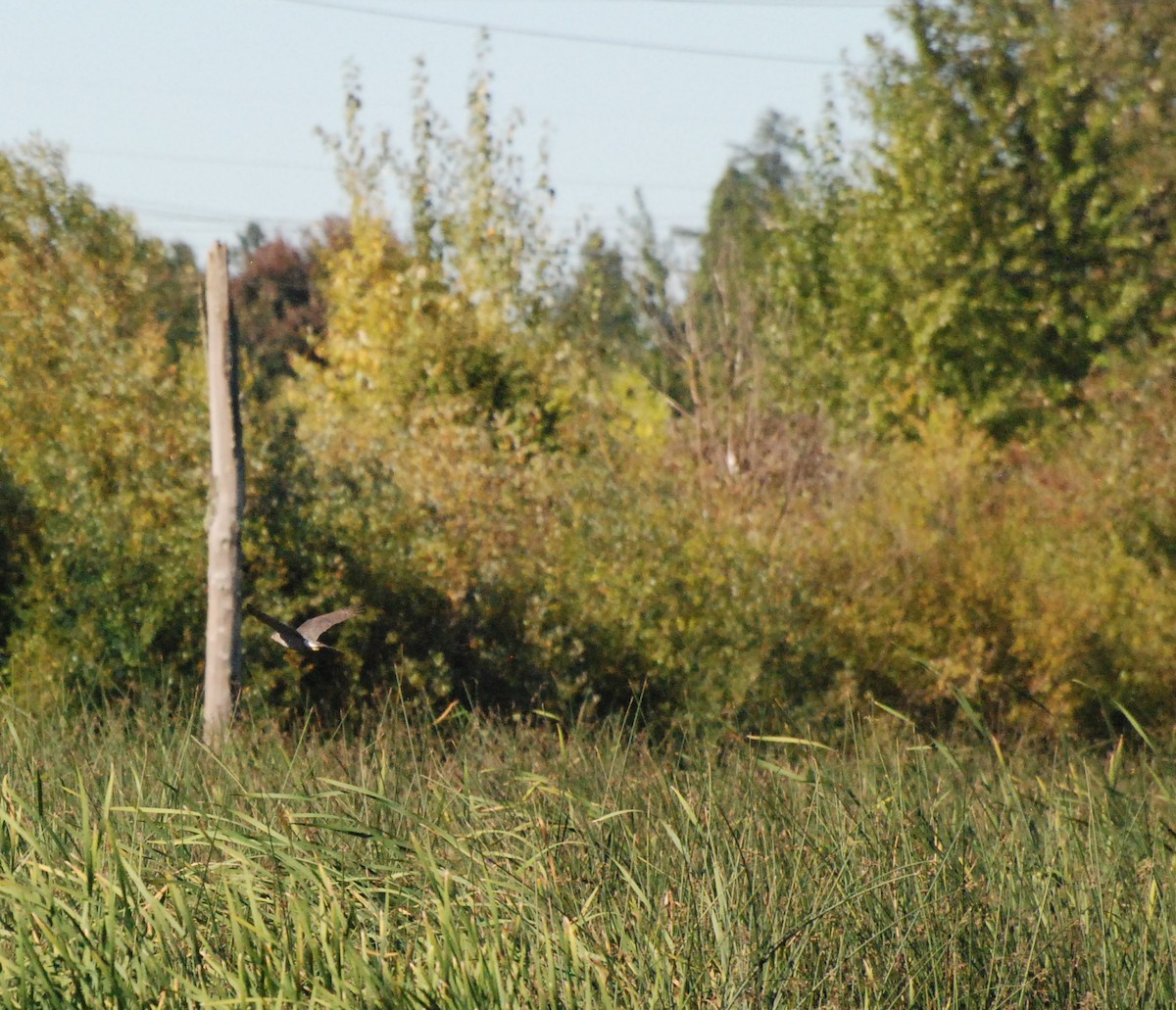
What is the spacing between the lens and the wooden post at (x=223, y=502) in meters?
7.46

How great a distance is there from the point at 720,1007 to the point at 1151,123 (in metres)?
16.7

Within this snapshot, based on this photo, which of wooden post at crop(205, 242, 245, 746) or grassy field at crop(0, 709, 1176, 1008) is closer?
grassy field at crop(0, 709, 1176, 1008)

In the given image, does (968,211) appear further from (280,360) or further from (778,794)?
(280,360)

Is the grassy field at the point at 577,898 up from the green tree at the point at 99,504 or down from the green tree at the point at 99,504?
down

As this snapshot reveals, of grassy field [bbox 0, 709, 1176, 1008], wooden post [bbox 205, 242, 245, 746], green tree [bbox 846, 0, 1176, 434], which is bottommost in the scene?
grassy field [bbox 0, 709, 1176, 1008]

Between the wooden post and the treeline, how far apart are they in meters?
0.41

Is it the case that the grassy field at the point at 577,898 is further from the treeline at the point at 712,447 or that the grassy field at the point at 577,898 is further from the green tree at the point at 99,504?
the green tree at the point at 99,504

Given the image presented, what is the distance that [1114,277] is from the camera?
56.5 feet

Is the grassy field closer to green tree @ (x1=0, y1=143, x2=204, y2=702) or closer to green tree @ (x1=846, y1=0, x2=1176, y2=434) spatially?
green tree @ (x1=0, y1=143, x2=204, y2=702)

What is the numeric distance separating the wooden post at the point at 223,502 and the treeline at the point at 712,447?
41 cm

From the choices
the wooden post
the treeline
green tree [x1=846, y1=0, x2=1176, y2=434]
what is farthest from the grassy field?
green tree [x1=846, y1=0, x2=1176, y2=434]

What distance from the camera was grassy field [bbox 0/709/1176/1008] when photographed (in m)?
2.89

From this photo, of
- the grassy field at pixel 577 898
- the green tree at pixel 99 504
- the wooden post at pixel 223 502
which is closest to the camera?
the grassy field at pixel 577 898

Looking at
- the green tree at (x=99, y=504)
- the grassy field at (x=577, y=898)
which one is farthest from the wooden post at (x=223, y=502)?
the grassy field at (x=577, y=898)
